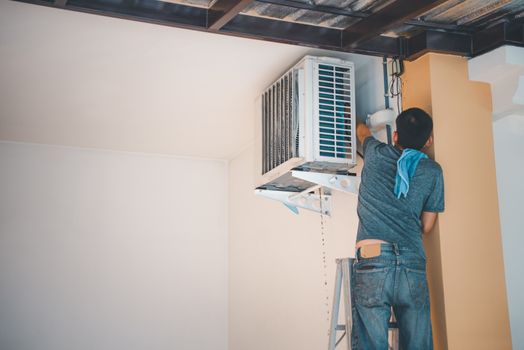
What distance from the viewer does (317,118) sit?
3.41 m

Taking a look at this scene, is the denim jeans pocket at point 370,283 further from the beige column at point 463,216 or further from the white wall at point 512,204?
the white wall at point 512,204

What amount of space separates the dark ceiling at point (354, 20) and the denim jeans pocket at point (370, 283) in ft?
3.62

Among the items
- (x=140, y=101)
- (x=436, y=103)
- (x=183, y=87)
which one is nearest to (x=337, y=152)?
(x=436, y=103)

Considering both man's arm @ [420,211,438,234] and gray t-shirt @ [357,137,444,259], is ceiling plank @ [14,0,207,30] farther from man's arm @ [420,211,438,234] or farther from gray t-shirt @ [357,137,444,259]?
man's arm @ [420,211,438,234]

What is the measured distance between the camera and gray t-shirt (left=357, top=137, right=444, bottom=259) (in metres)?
2.83

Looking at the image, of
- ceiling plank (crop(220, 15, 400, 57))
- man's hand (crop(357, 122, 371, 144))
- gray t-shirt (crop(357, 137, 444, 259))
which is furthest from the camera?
man's hand (crop(357, 122, 371, 144))

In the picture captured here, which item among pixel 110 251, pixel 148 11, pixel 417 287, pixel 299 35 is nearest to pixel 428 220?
pixel 417 287

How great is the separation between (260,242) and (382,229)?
2.36 meters

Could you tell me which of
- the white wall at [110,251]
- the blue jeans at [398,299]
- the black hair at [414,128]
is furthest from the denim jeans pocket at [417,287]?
the white wall at [110,251]

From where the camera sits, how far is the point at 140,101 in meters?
4.34

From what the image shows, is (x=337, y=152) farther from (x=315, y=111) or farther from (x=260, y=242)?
(x=260, y=242)

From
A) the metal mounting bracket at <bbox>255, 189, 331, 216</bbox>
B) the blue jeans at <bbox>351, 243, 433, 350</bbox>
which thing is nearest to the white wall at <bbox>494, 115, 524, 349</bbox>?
the blue jeans at <bbox>351, 243, 433, 350</bbox>

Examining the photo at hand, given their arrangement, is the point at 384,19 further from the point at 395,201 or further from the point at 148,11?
the point at 148,11

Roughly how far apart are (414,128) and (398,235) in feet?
1.68
